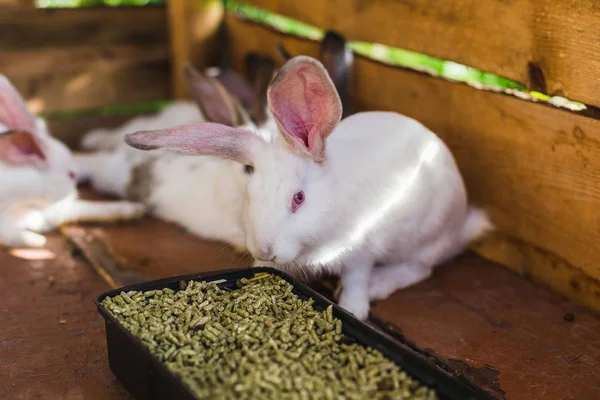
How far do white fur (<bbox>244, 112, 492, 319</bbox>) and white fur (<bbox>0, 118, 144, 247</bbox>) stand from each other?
50.7 inches

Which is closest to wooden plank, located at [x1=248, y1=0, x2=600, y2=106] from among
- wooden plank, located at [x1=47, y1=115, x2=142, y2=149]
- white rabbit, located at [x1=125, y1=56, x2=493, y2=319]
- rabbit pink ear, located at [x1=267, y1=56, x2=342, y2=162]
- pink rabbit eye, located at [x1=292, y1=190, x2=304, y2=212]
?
white rabbit, located at [x1=125, y1=56, x2=493, y2=319]

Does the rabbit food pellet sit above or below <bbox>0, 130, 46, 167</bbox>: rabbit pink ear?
above

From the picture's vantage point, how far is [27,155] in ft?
10.5

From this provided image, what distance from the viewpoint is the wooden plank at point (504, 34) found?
95.7 inches

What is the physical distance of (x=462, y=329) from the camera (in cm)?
250

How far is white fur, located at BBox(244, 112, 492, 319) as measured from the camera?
7.25 feet

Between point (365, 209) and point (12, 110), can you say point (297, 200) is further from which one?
point (12, 110)

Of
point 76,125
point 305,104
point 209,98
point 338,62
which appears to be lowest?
point 76,125

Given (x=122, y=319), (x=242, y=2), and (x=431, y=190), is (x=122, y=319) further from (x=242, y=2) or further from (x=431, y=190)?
(x=242, y=2)

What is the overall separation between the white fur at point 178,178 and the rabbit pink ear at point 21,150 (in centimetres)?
54

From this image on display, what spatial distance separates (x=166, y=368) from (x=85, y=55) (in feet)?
9.53

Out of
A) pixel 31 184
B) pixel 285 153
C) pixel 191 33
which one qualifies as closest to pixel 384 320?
pixel 285 153

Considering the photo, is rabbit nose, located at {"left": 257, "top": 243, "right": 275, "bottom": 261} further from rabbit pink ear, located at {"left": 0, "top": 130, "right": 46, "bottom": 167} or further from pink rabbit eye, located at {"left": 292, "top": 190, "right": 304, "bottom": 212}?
rabbit pink ear, located at {"left": 0, "top": 130, "right": 46, "bottom": 167}

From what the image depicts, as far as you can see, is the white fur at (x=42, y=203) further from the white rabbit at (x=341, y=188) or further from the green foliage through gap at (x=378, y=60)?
the white rabbit at (x=341, y=188)
